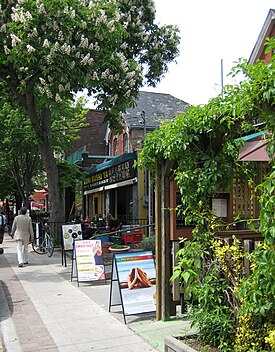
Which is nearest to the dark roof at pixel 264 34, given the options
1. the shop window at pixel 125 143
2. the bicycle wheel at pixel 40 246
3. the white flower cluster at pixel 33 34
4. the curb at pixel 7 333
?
the white flower cluster at pixel 33 34

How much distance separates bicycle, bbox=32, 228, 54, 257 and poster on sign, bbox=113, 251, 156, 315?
27.8 feet

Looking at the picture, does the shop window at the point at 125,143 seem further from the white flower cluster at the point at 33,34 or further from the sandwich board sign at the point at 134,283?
the sandwich board sign at the point at 134,283

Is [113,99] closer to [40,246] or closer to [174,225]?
[40,246]

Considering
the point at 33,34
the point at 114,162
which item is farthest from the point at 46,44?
the point at 114,162

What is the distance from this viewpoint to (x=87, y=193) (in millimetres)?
29750

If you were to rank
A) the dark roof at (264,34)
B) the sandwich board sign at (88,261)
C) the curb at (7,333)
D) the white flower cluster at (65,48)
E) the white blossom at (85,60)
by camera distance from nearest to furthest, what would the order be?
1. the curb at (7,333)
2. the sandwich board sign at (88,261)
3. the white flower cluster at (65,48)
4. the white blossom at (85,60)
5. the dark roof at (264,34)

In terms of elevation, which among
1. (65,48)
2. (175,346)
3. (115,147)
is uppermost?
(65,48)

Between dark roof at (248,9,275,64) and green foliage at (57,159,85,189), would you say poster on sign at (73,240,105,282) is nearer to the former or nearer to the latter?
dark roof at (248,9,275,64)

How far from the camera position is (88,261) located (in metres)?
8.94

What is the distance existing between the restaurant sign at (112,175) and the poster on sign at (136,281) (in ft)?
40.9

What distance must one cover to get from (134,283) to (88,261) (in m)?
2.63

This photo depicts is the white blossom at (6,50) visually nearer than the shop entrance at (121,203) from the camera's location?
Yes

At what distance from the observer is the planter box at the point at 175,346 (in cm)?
418

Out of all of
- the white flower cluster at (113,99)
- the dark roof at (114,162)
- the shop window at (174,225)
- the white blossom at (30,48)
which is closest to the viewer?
the shop window at (174,225)
